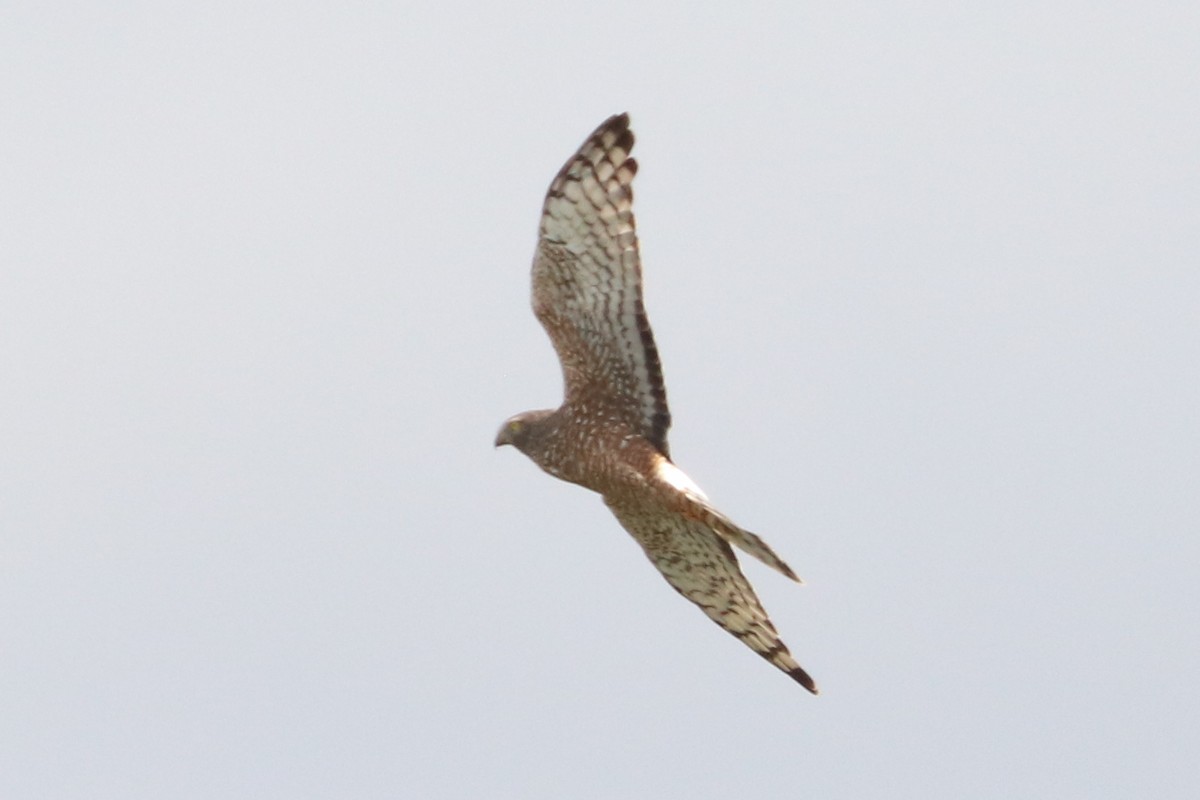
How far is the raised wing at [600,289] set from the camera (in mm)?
13750

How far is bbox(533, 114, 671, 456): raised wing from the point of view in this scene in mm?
13750

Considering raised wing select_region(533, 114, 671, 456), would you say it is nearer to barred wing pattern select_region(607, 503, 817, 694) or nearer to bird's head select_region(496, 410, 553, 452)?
bird's head select_region(496, 410, 553, 452)

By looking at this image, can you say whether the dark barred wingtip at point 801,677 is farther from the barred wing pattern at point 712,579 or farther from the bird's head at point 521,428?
the bird's head at point 521,428

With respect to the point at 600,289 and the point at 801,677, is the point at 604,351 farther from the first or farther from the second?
the point at 801,677

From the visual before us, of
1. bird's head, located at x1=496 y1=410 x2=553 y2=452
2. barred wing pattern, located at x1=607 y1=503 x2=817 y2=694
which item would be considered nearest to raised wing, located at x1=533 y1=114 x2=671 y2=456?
bird's head, located at x1=496 y1=410 x2=553 y2=452

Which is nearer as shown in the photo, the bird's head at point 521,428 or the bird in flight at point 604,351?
the bird in flight at point 604,351

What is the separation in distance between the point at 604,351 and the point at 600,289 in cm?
35

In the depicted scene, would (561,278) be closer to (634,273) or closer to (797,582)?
(634,273)

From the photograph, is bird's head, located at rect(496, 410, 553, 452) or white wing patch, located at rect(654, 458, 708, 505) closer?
white wing patch, located at rect(654, 458, 708, 505)

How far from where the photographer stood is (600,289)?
13.8m

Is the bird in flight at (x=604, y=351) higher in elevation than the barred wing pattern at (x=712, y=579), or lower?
higher

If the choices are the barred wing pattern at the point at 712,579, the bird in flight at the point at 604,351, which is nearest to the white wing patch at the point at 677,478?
the bird in flight at the point at 604,351

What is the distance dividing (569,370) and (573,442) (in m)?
0.39

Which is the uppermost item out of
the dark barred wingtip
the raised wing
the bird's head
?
the raised wing
